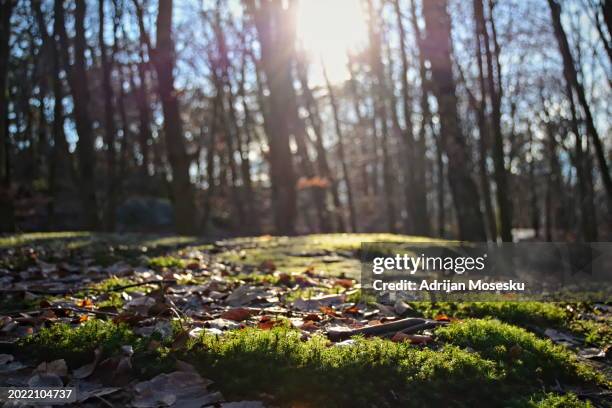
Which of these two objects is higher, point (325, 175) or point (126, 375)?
point (325, 175)

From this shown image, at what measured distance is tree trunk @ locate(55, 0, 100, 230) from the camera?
12.8 meters

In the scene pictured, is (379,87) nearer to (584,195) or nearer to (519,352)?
(584,195)

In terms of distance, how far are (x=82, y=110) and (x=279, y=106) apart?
463cm

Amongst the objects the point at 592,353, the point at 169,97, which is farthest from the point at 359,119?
the point at 592,353

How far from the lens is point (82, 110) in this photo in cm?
1277

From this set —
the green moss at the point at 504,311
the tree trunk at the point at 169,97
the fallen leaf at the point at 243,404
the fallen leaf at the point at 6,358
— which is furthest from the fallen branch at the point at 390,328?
the tree trunk at the point at 169,97

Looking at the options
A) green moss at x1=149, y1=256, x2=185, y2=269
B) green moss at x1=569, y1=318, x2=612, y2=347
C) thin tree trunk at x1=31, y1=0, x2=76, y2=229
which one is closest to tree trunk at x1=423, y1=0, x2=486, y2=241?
green moss at x1=569, y1=318, x2=612, y2=347

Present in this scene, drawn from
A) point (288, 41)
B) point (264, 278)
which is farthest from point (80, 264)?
point (288, 41)

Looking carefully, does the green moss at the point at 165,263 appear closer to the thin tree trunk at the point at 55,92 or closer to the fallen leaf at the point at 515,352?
the fallen leaf at the point at 515,352

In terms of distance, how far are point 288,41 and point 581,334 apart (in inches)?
467

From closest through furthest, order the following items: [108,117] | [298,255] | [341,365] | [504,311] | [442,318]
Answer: [341,365], [442,318], [504,311], [298,255], [108,117]

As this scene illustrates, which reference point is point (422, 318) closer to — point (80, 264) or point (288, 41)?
point (80, 264)

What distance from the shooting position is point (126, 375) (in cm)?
283

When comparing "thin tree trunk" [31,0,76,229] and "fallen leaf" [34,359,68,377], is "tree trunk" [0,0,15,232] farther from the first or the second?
"fallen leaf" [34,359,68,377]
